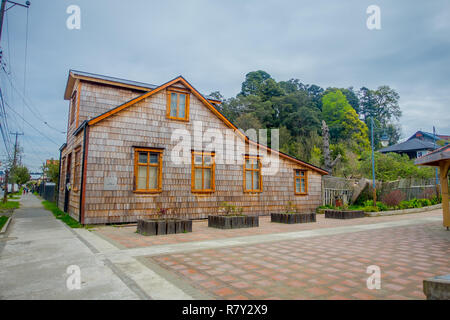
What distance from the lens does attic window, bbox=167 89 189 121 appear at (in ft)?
Answer: 42.2

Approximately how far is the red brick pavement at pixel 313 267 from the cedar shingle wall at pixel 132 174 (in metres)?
5.18

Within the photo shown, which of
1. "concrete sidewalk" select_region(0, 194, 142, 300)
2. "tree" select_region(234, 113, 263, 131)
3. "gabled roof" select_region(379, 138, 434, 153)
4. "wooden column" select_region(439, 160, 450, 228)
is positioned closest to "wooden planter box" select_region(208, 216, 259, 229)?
"concrete sidewalk" select_region(0, 194, 142, 300)

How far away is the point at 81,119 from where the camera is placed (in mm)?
13312

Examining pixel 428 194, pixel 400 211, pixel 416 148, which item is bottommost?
pixel 400 211

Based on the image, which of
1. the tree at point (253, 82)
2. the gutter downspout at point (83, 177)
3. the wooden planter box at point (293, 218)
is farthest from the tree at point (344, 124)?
the gutter downspout at point (83, 177)

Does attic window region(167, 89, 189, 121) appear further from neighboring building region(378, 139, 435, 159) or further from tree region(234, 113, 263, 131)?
neighboring building region(378, 139, 435, 159)

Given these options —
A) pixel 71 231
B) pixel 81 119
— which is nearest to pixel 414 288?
pixel 71 231

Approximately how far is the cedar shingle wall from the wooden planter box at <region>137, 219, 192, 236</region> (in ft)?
4.67

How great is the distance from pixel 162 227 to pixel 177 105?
6.27m

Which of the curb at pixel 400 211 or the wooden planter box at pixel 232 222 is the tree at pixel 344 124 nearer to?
the curb at pixel 400 211

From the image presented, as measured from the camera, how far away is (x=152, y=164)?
12031 millimetres

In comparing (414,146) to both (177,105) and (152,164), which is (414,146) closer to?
(177,105)

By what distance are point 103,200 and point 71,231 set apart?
1.78 metres

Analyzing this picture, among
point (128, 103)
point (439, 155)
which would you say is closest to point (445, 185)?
point (439, 155)
